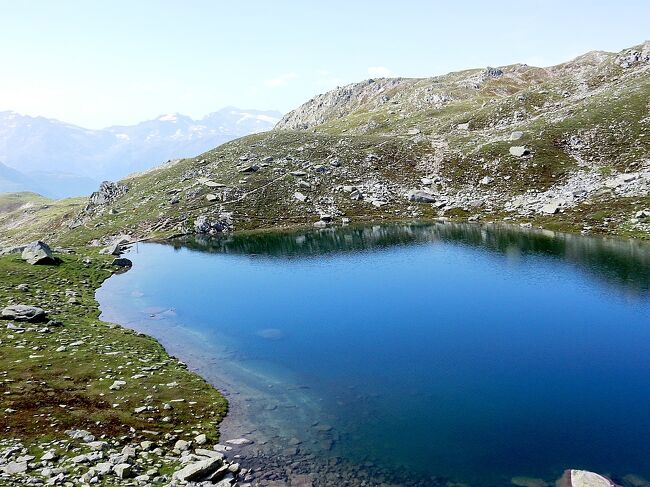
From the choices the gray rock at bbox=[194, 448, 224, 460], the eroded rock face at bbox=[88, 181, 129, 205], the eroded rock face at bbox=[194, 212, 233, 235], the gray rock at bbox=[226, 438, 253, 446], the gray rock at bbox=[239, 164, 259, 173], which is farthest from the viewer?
the eroded rock face at bbox=[88, 181, 129, 205]

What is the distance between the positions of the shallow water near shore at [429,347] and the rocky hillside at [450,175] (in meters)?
24.0

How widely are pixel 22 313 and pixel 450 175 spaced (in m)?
111

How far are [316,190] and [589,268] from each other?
78.0 meters

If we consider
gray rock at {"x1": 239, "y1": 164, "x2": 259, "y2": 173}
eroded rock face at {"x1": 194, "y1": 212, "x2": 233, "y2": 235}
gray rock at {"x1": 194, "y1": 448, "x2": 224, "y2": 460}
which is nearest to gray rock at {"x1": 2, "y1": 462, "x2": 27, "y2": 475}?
gray rock at {"x1": 194, "y1": 448, "x2": 224, "y2": 460}

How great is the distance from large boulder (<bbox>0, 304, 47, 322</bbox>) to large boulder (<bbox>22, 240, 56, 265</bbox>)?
76.8 feet

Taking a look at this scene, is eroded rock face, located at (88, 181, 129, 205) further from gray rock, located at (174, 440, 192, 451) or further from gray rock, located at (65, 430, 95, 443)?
gray rock, located at (174, 440, 192, 451)

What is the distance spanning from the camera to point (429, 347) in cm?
4606

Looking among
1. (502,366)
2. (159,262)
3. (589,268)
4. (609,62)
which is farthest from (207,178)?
(609,62)

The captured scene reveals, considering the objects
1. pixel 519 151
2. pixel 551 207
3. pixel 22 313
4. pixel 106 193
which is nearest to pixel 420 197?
pixel 519 151

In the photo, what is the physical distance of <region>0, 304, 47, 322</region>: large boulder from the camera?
4803 centimetres

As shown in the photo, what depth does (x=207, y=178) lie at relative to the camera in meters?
142

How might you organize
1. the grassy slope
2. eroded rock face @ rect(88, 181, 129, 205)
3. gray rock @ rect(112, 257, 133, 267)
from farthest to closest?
eroded rock face @ rect(88, 181, 129, 205) → gray rock @ rect(112, 257, 133, 267) → the grassy slope

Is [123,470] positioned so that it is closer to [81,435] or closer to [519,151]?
[81,435]

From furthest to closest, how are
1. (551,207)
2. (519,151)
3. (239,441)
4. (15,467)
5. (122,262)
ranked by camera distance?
(519,151)
(551,207)
(122,262)
(239,441)
(15,467)
